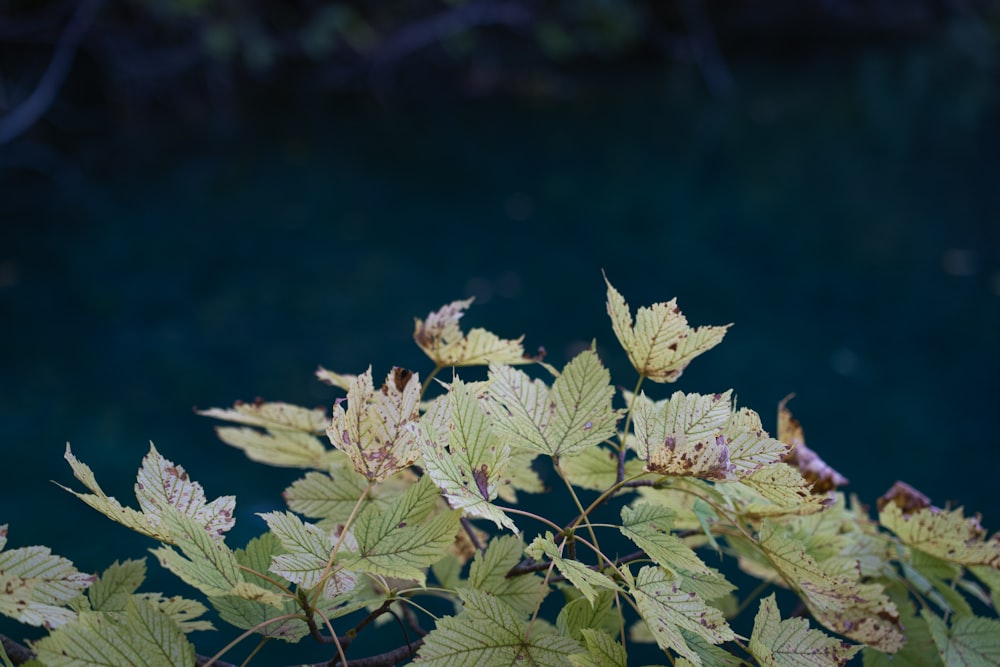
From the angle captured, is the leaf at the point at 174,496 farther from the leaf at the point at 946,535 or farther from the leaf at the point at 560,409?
the leaf at the point at 946,535

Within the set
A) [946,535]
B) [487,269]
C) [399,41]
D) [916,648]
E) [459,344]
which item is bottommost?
[916,648]

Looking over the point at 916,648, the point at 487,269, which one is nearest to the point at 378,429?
the point at 916,648

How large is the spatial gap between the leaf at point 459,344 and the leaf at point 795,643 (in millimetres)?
247

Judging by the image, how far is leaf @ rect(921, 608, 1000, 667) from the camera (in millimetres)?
650

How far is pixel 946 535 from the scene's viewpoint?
2.18 ft

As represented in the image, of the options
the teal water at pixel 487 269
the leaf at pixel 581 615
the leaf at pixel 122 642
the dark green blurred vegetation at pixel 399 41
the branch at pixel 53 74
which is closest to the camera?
the leaf at pixel 122 642

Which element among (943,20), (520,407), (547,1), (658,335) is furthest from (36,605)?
(943,20)

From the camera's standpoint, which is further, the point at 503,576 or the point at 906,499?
the point at 906,499

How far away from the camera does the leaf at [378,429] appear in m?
0.49

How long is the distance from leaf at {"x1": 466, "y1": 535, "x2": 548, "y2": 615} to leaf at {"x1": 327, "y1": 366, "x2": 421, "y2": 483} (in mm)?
104

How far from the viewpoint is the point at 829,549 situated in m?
0.67

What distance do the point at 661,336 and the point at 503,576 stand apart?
7.4 inches

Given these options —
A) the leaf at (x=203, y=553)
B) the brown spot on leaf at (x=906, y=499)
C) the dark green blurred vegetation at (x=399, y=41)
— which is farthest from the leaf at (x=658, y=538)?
the dark green blurred vegetation at (x=399, y=41)

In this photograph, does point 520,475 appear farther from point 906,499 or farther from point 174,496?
point 906,499
